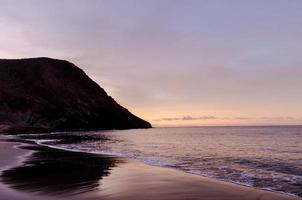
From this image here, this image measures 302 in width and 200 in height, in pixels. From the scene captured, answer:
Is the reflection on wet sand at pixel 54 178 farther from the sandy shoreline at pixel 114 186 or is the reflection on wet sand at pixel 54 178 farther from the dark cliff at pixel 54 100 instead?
the dark cliff at pixel 54 100

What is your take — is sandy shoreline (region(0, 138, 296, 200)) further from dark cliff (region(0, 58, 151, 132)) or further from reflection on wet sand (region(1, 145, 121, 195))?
dark cliff (region(0, 58, 151, 132))

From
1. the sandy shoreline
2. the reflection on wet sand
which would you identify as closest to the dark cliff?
the reflection on wet sand

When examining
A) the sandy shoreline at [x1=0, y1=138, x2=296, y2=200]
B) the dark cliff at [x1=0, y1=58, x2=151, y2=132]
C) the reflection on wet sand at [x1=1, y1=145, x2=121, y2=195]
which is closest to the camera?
the sandy shoreline at [x1=0, y1=138, x2=296, y2=200]

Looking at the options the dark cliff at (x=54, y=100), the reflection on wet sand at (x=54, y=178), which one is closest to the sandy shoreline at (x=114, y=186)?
the reflection on wet sand at (x=54, y=178)

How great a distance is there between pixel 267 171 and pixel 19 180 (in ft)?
39.4

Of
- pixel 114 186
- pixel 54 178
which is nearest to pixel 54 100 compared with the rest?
pixel 54 178

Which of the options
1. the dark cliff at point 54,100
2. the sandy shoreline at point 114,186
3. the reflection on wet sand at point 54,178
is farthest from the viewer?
the dark cliff at point 54,100

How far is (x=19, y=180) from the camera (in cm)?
1546

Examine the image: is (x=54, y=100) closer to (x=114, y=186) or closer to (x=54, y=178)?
(x=54, y=178)

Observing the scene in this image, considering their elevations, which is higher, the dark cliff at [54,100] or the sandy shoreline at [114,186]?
the dark cliff at [54,100]

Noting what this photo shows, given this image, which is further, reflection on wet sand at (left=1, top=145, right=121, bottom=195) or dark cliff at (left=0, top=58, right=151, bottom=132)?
dark cliff at (left=0, top=58, right=151, bottom=132)

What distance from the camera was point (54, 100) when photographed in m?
137

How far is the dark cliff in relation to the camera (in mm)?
119875

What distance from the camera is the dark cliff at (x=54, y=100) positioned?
4719 inches
